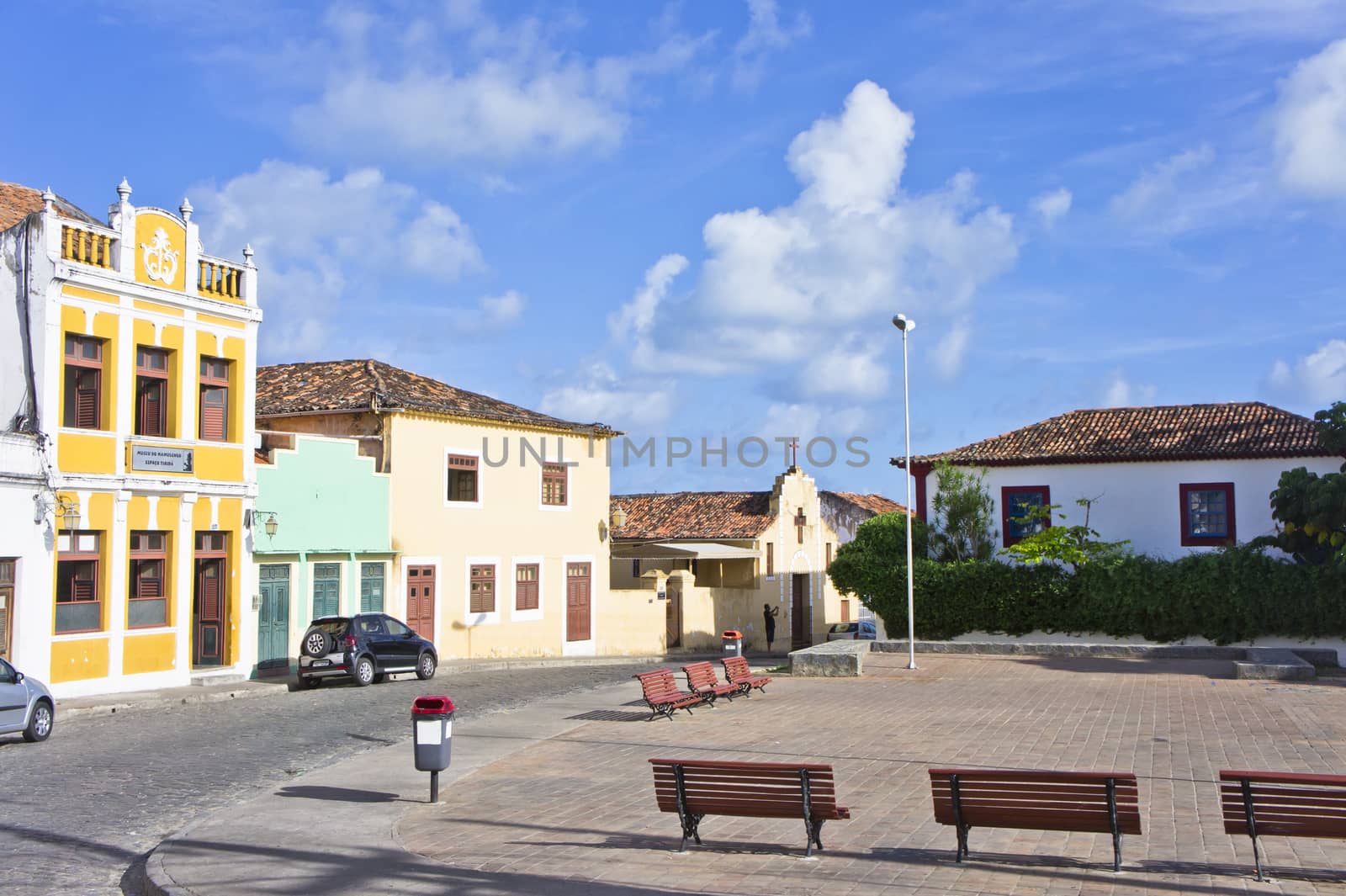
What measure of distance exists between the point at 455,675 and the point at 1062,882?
2159 centimetres

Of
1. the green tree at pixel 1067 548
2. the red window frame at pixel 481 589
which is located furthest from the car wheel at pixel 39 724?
the green tree at pixel 1067 548

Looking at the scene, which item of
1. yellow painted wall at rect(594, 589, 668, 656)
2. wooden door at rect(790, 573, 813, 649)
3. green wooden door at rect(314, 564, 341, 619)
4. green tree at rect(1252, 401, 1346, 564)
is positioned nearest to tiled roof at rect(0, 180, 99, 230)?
green wooden door at rect(314, 564, 341, 619)

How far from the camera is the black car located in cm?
2481

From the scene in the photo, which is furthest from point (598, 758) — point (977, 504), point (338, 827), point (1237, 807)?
point (977, 504)

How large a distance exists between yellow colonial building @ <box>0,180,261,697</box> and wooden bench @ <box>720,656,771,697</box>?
11.1 meters

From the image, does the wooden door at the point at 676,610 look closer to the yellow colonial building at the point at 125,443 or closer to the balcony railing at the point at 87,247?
the yellow colonial building at the point at 125,443

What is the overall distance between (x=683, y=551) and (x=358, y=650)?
2002 cm

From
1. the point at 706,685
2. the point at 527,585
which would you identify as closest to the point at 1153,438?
the point at 527,585

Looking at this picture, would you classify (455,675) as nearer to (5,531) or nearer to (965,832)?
(5,531)

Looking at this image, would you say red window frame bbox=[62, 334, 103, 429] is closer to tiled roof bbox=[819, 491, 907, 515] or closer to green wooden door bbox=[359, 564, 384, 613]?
green wooden door bbox=[359, 564, 384, 613]

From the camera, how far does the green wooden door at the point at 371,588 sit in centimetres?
3052

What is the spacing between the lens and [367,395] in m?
Result: 32.1

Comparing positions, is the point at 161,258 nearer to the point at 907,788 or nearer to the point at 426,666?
the point at 426,666

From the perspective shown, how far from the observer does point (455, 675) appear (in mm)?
28562
